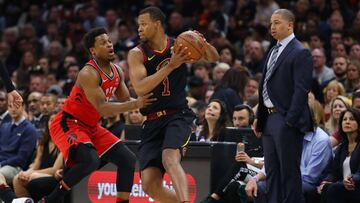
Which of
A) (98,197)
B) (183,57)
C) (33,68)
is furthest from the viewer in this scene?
(33,68)

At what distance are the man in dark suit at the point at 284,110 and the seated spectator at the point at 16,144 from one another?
15.1 feet

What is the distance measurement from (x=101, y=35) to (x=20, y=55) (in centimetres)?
955

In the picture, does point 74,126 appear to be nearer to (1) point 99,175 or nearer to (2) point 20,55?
(1) point 99,175

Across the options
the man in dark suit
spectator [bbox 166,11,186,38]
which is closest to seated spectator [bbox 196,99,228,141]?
the man in dark suit

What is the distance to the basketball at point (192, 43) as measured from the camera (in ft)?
29.0

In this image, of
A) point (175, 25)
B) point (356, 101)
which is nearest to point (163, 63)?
point (356, 101)

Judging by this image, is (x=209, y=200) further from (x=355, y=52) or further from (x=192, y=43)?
(x=355, y=52)

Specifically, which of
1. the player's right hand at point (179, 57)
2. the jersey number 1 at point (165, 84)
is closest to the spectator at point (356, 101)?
the jersey number 1 at point (165, 84)

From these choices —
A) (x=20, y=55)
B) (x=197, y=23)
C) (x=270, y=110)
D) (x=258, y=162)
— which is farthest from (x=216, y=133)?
(x=20, y=55)

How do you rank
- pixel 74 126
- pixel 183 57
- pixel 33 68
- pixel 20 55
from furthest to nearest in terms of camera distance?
1. pixel 20 55
2. pixel 33 68
3. pixel 74 126
4. pixel 183 57

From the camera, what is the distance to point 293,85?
8.99 m

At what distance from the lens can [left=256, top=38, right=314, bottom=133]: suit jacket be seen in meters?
8.75

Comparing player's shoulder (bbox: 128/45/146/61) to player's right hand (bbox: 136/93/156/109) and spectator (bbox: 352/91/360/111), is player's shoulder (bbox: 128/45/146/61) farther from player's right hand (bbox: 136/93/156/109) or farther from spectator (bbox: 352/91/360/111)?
spectator (bbox: 352/91/360/111)

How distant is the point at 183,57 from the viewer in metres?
8.73
